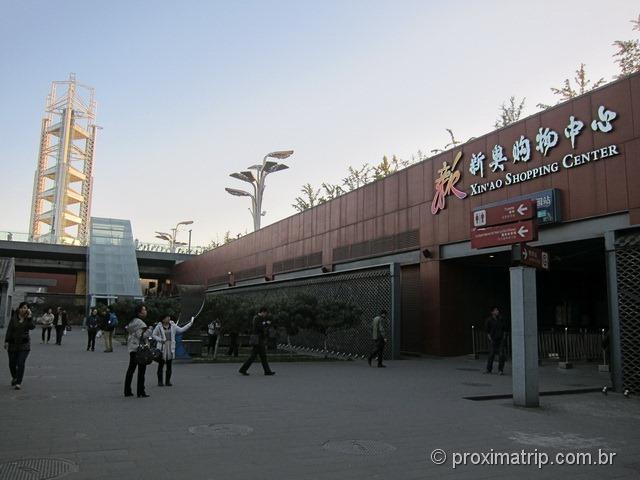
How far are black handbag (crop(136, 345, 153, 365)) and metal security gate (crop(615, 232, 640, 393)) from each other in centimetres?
995

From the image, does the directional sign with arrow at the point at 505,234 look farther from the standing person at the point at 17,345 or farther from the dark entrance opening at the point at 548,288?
the standing person at the point at 17,345

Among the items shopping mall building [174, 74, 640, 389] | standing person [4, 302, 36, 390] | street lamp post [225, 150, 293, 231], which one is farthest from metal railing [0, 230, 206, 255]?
standing person [4, 302, 36, 390]

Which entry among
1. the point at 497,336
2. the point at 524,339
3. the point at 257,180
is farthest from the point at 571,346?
the point at 257,180

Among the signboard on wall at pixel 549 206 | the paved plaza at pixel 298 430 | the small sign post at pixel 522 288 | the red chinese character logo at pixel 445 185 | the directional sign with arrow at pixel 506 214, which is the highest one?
the red chinese character logo at pixel 445 185

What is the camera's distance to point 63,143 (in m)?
95.1

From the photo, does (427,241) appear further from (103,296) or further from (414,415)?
(103,296)

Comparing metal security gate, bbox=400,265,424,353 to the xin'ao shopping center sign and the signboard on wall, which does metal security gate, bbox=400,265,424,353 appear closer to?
the xin'ao shopping center sign

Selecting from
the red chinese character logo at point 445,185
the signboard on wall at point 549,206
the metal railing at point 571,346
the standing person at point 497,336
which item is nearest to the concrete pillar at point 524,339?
the standing person at point 497,336

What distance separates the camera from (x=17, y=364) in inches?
405

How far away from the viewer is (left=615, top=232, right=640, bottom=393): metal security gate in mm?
11695

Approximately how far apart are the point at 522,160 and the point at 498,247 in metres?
2.78

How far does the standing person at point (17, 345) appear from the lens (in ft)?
33.6

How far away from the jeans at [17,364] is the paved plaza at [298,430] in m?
0.26

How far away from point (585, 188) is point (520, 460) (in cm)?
1064
